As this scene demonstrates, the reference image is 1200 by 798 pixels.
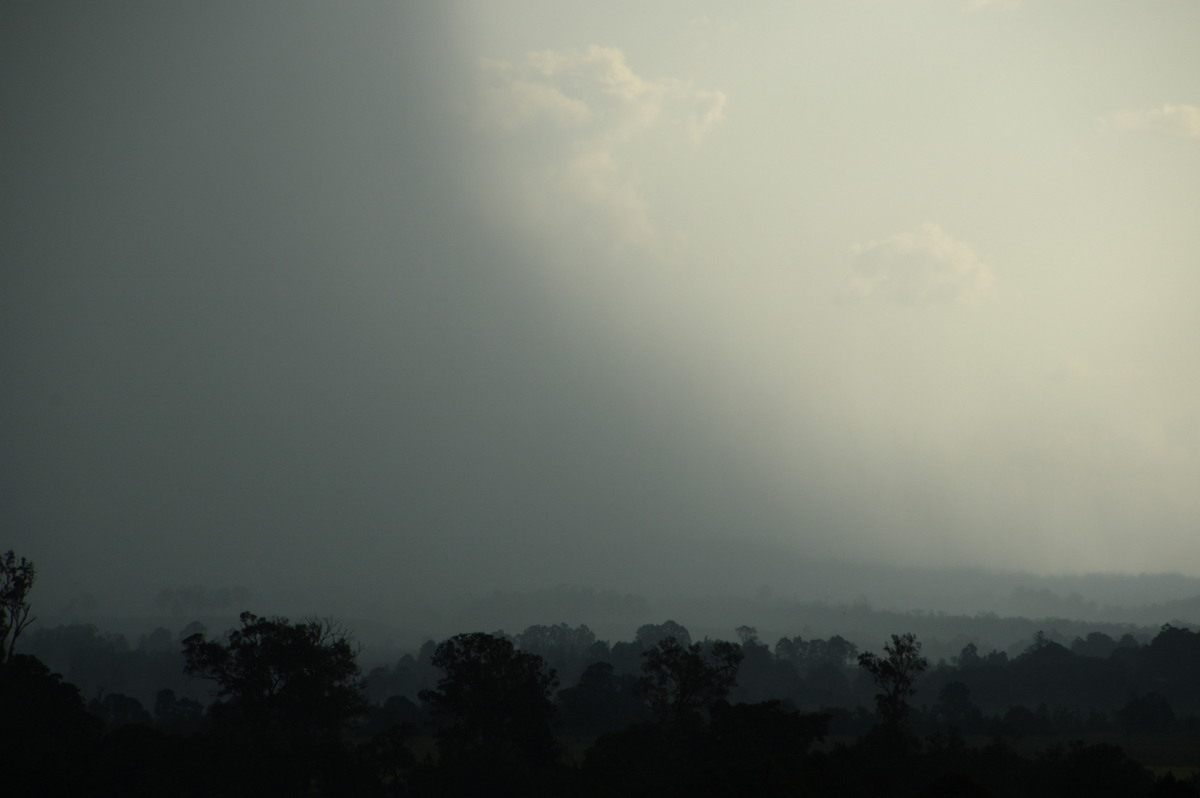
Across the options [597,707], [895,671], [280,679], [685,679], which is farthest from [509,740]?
[597,707]

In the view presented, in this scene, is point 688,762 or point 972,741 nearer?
point 688,762

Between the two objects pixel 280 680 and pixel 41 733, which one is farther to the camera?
pixel 280 680

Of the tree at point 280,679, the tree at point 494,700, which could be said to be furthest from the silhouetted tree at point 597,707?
the tree at point 280,679

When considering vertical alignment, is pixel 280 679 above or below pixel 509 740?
above

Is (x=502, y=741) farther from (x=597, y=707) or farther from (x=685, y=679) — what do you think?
(x=597, y=707)

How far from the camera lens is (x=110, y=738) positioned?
59.0 meters

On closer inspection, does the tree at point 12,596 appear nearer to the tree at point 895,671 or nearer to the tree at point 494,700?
the tree at point 494,700

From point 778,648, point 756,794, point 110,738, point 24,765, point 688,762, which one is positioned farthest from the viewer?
point 778,648

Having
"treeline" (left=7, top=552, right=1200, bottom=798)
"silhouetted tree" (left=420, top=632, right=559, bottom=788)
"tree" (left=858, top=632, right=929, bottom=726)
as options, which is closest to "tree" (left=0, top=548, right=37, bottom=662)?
"treeline" (left=7, top=552, right=1200, bottom=798)

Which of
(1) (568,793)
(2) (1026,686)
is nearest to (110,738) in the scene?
(1) (568,793)

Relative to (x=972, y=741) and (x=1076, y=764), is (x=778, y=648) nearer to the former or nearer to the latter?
(x=972, y=741)

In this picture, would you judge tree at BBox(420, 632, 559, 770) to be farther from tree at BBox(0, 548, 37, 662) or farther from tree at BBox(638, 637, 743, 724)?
tree at BBox(0, 548, 37, 662)

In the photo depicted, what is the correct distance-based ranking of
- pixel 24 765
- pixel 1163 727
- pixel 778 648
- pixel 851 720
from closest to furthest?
pixel 24 765
pixel 1163 727
pixel 851 720
pixel 778 648

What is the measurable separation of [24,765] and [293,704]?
20141 mm
